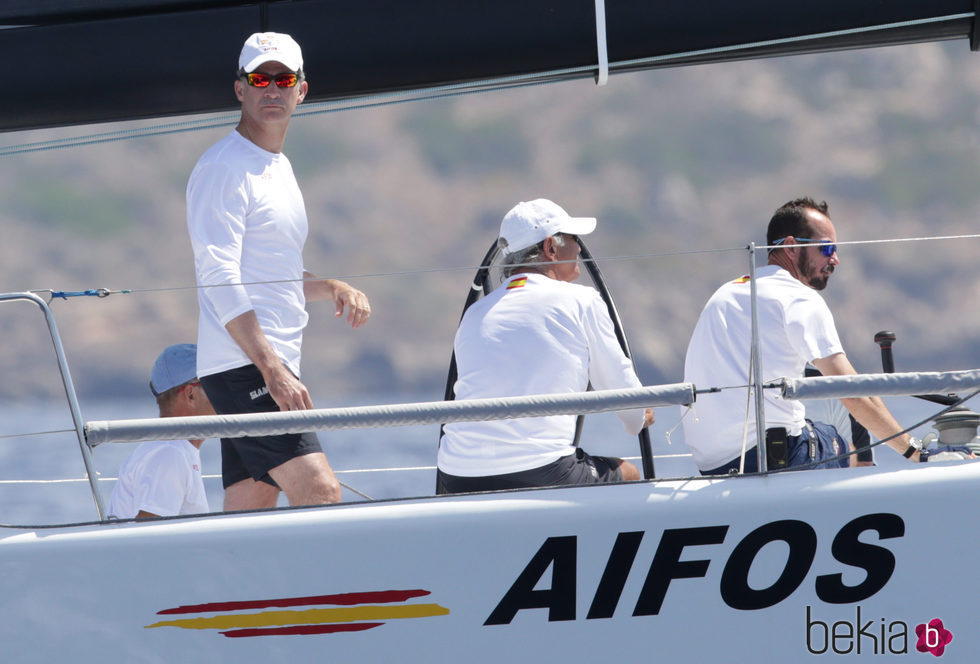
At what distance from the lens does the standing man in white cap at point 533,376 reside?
2.41 meters

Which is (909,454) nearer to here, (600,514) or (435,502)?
(600,514)

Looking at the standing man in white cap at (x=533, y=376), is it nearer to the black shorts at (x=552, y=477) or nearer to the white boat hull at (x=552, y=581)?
the black shorts at (x=552, y=477)

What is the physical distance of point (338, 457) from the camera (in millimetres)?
3168

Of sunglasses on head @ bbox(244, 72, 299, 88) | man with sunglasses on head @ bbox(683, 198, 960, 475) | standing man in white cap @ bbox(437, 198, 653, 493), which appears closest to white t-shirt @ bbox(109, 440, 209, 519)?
standing man in white cap @ bbox(437, 198, 653, 493)

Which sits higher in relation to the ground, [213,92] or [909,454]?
[213,92]

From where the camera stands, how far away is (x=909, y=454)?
2.62 meters

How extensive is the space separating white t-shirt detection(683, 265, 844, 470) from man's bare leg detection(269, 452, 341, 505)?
0.77 m

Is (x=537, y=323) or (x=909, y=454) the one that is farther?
(x=909, y=454)

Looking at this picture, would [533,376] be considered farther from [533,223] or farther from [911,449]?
[911,449]

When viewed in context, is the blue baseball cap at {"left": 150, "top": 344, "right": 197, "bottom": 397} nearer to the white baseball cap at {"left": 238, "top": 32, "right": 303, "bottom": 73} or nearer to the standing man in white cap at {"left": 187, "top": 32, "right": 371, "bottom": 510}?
the standing man in white cap at {"left": 187, "top": 32, "right": 371, "bottom": 510}

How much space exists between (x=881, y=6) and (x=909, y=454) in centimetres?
113

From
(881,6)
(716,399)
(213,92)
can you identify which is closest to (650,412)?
(716,399)

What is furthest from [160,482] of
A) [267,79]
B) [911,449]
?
[911,449]

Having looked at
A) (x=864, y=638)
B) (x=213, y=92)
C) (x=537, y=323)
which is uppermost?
(x=213, y=92)
